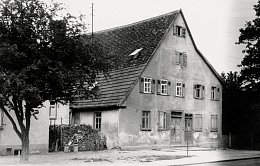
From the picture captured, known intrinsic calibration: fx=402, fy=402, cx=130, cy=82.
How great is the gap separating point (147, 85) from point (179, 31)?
19.6ft

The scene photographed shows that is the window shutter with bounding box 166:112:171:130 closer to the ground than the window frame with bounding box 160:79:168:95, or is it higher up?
closer to the ground

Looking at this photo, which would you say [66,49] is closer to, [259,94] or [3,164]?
[3,164]

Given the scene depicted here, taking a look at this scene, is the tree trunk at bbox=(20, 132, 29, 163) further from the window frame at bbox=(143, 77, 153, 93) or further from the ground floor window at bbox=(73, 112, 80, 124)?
the ground floor window at bbox=(73, 112, 80, 124)

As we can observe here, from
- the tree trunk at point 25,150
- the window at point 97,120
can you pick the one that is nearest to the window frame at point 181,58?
the window at point 97,120

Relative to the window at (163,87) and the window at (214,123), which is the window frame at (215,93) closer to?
the window at (214,123)

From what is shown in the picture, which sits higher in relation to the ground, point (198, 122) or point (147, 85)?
point (147, 85)

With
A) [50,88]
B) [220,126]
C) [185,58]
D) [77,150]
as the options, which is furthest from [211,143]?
[50,88]

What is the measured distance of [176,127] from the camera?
32219 mm

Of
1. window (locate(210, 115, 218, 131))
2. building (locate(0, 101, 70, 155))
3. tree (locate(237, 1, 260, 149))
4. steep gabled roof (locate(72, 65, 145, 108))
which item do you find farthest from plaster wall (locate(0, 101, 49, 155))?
tree (locate(237, 1, 260, 149))

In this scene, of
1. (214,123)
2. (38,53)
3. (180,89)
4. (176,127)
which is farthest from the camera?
(214,123)

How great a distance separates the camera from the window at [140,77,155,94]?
29.9 m

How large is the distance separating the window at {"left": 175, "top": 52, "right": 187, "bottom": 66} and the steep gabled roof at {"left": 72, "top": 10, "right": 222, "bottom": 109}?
1.66m

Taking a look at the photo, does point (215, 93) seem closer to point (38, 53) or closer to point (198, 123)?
point (198, 123)

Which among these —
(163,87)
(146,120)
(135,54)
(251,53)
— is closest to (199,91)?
(163,87)
